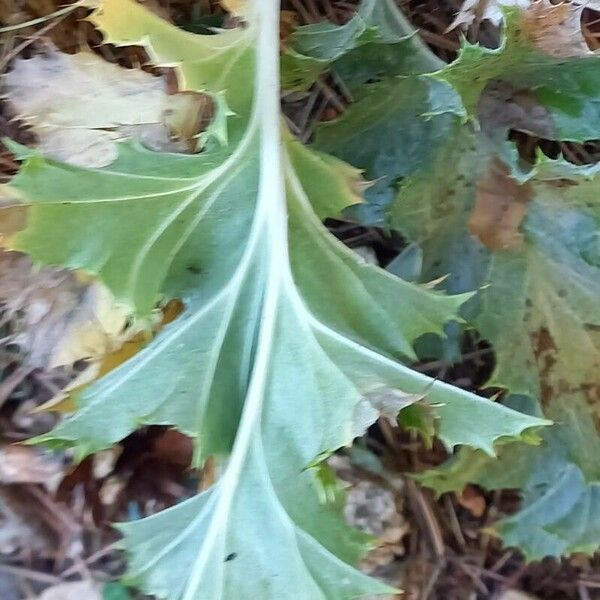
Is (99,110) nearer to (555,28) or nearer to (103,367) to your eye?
(103,367)

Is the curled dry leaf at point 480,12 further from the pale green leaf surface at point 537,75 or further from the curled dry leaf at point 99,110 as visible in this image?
the curled dry leaf at point 99,110

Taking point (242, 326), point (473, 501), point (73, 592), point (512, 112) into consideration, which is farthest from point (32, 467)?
point (512, 112)

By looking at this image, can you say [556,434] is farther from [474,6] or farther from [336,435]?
[474,6]

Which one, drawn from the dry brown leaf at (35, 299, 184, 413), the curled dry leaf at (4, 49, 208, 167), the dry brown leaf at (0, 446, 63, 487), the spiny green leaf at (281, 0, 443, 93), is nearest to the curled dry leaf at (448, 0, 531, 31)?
the spiny green leaf at (281, 0, 443, 93)

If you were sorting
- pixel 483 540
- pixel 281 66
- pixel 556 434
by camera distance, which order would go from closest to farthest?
pixel 281 66
pixel 556 434
pixel 483 540

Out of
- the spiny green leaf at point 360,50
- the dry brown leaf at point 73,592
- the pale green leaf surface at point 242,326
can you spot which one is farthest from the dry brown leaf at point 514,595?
the spiny green leaf at point 360,50

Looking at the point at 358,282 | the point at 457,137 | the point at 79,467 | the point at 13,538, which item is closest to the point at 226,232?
the point at 358,282
